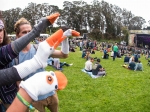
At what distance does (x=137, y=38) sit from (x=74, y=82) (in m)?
29.2

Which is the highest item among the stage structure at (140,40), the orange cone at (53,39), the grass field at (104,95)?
the orange cone at (53,39)

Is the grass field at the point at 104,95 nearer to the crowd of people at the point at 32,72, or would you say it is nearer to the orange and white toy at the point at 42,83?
the crowd of people at the point at 32,72

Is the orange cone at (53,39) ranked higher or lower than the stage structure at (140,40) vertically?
higher

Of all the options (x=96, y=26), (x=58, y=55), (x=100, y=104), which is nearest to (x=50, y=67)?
(x=100, y=104)

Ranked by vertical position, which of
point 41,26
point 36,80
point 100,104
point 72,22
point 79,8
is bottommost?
point 100,104

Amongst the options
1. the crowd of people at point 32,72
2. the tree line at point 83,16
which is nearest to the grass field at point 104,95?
the crowd of people at point 32,72

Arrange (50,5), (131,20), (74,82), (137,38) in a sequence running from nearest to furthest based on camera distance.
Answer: (74,82)
(137,38)
(50,5)
(131,20)

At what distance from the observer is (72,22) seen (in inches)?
2594

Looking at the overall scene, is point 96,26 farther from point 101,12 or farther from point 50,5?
point 50,5

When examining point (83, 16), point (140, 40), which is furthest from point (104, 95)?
Answer: point (83, 16)

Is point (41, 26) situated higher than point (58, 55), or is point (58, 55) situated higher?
point (41, 26)

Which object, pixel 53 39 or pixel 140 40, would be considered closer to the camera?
Answer: pixel 53 39

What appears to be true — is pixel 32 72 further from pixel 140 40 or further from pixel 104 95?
pixel 140 40

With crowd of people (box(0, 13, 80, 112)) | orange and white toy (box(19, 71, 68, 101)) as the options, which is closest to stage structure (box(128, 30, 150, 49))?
crowd of people (box(0, 13, 80, 112))
